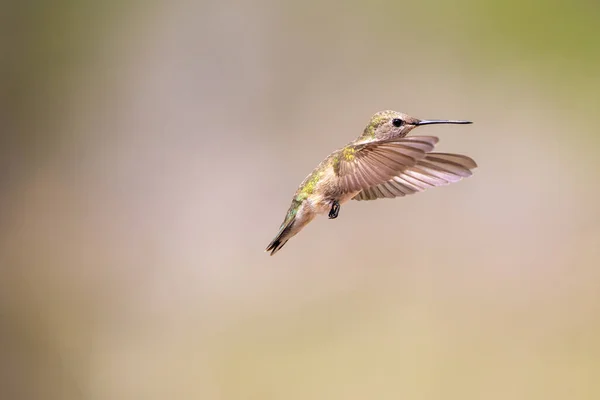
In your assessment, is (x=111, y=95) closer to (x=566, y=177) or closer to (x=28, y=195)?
(x=28, y=195)

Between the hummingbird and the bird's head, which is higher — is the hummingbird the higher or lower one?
the lower one

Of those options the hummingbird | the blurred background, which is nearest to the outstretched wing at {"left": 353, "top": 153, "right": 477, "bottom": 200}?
the hummingbird

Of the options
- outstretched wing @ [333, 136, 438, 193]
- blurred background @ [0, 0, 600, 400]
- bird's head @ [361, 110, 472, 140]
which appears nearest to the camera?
outstretched wing @ [333, 136, 438, 193]

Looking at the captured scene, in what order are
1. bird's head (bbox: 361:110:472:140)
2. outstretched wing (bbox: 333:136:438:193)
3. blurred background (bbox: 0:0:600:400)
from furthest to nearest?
blurred background (bbox: 0:0:600:400) < bird's head (bbox: 361:110:472:140) < outstretched wing (bbox: 333:136:438:193)

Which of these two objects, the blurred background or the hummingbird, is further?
the blurred background

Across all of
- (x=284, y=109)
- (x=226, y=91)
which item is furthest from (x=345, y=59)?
(x=226, y=91)

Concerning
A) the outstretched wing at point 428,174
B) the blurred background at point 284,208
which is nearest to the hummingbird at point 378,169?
the outstretched wing at point 428,174

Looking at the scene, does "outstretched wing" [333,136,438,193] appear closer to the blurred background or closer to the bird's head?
the bird's head

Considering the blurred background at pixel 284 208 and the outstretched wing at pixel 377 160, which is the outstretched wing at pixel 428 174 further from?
the blurred background at pixel 284 208
